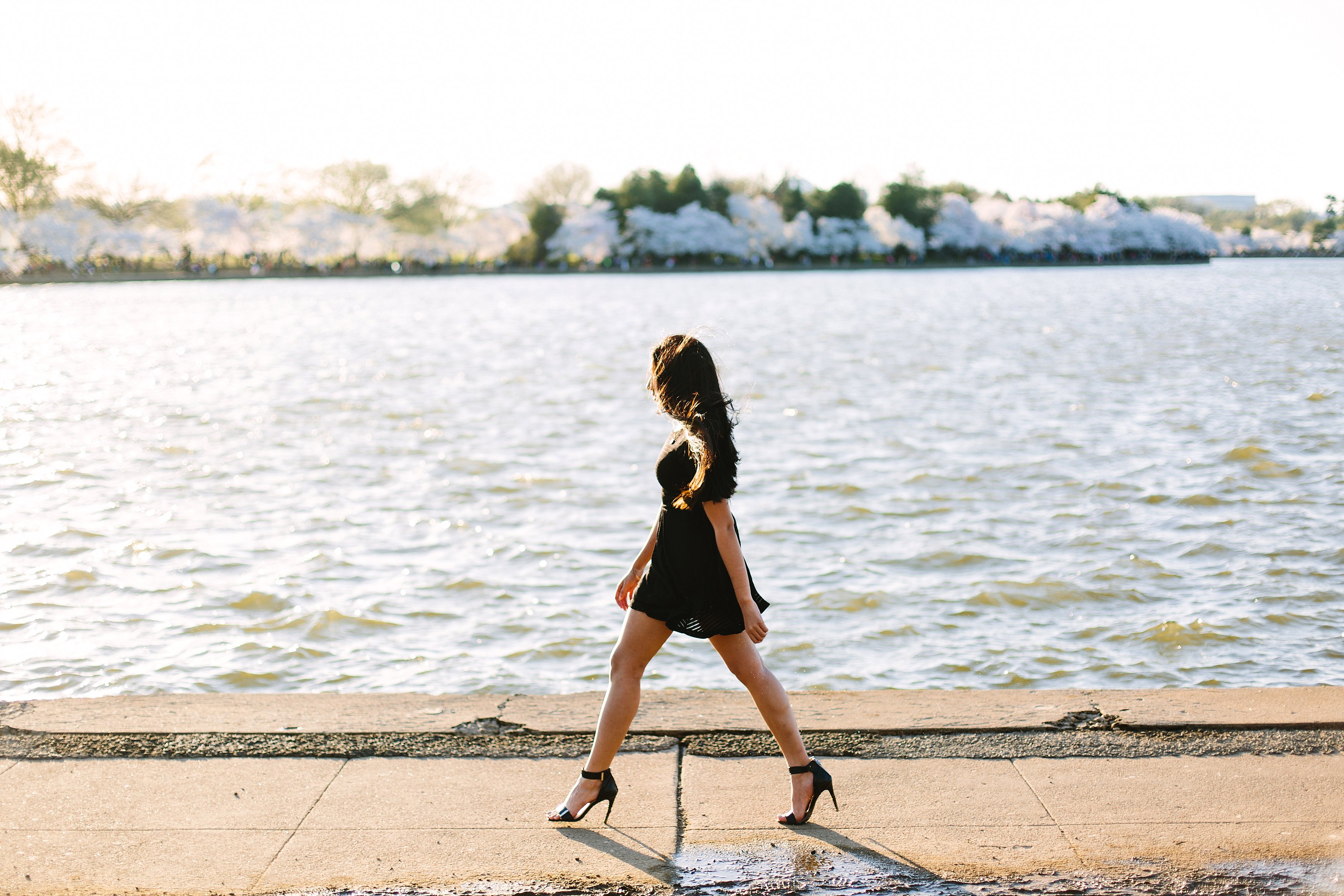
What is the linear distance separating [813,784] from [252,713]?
98.0 inches

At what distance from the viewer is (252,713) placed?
16.1 feet

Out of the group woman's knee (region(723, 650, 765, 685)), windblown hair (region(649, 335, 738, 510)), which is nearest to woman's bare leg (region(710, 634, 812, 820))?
woman's knee (region(723, 650, 765, 685))

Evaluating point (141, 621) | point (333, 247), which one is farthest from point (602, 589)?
point (333, 247)

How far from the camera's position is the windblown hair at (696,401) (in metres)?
3.49

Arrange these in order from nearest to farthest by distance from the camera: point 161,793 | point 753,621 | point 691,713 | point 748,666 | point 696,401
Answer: point 696,401
point 753,621
point 748,666
point 161,793
point 691,713

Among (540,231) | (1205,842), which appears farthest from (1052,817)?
(540,231)

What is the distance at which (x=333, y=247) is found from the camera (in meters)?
103

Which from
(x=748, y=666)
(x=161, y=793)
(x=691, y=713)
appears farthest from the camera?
(x=691, y=713)

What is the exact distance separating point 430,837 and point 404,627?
16.1 ft

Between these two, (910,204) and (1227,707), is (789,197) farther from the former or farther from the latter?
(1227,707)

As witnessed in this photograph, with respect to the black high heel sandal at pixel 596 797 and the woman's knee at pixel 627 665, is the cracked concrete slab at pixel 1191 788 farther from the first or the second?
the woman's knee at pixel 627 665

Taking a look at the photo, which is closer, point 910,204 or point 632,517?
point 632,517

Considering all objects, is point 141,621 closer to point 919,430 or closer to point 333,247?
point 919,430

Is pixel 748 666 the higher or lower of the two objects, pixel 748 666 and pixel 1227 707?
the higher
